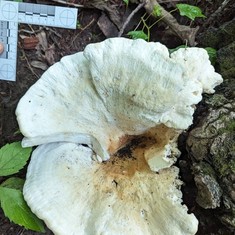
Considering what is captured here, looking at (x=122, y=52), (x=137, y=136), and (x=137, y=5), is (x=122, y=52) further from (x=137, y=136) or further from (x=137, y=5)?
(x=137, y=5)

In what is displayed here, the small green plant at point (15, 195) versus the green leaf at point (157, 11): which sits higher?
the green leaf at point (157, 11)

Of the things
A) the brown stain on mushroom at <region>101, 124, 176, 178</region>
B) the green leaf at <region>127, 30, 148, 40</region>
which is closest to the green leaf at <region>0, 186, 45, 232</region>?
the brown stain on mushroom at <region>101, 124, 176, 178</region>

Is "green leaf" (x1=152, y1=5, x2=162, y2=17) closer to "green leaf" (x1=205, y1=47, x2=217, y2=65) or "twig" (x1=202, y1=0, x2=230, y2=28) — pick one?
"twig" (x1=202, y1=0, x2=230, y2=28)

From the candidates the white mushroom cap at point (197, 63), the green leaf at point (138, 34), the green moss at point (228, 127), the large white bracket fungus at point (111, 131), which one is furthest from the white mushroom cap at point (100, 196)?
the green leaf at point (138, 34)

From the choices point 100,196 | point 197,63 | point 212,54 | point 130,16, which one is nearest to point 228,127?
point 197,63

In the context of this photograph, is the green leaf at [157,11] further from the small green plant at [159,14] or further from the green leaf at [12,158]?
the green leaf at [12,158]

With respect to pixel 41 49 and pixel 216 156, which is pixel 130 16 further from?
pixel 216 156
